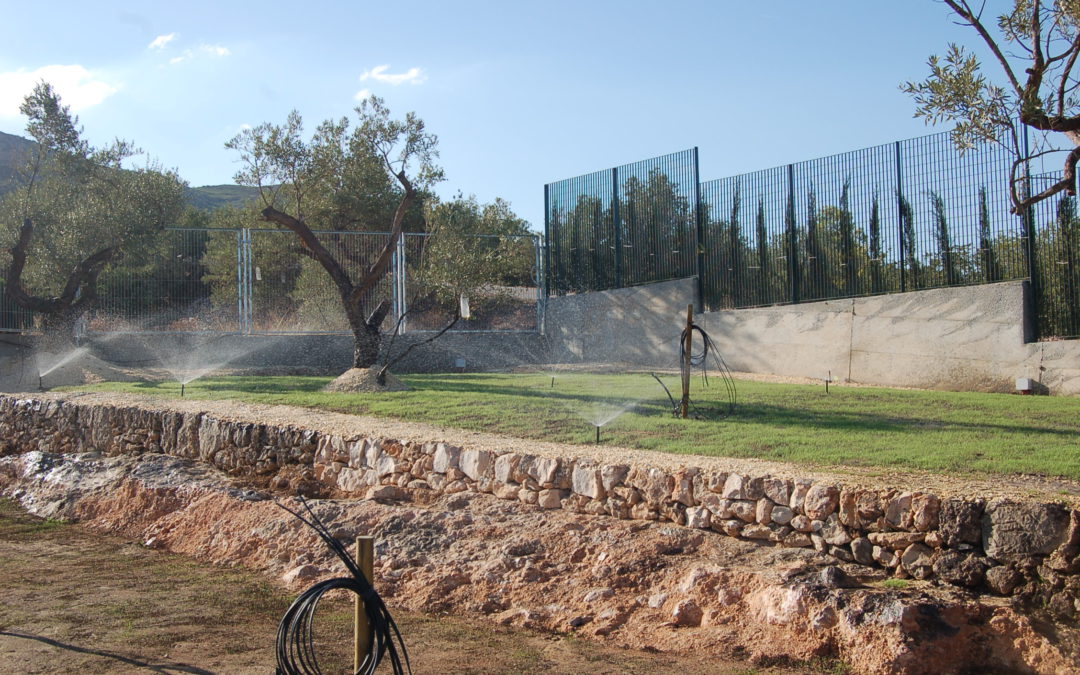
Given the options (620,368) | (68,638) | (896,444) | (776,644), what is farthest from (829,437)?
(620,368)

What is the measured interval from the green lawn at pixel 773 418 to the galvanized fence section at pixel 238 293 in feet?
18.3

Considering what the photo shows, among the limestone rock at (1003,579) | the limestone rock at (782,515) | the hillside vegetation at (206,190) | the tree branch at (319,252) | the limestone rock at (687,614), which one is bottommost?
the limestone rock at (687,614)

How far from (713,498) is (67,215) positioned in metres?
18.3

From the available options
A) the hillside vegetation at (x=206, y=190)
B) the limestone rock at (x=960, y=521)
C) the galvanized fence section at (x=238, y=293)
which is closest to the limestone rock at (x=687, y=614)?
the limestone rock at (x=960, y=521)

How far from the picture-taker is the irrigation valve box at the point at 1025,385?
43.5 ft

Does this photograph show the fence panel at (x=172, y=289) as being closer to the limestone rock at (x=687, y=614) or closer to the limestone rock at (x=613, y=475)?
the limestone rock at (x=613, y=475)

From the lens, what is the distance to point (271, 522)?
9.77 meters

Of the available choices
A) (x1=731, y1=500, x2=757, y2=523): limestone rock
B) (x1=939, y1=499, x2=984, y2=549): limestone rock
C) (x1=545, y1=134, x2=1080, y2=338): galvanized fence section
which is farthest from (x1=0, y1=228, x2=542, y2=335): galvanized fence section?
(x1=939, y1=499, x2=984, y2=549): limestone rock

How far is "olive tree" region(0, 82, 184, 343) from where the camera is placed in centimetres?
2067

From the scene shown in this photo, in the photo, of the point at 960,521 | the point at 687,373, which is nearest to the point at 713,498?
the point at 960,521

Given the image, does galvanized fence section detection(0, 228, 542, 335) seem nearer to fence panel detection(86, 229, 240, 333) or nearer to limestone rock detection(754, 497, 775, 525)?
fence panel detection(86, 229, 240, 333)

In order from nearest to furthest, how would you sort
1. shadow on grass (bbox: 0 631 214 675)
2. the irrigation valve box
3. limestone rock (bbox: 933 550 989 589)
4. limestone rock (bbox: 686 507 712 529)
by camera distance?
limestone rock (bbox: 933 550 989 589) → shadow on grass (bbox: 0 631 214 675) → limestone rock (bbox: 686 507 712 529) → the irrigation valve box

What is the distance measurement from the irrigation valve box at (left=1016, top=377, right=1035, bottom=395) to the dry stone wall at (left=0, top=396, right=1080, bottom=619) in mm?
7960

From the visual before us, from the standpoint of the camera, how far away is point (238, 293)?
2114 centimetres
